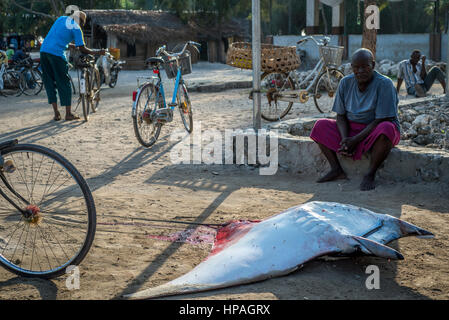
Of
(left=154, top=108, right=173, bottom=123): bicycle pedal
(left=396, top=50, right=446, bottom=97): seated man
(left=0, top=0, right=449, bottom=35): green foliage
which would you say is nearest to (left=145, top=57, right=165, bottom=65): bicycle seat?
(left=154, top=108, right=173, bottom=123): bicycle pedal

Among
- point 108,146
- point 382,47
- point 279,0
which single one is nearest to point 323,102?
point 108,146

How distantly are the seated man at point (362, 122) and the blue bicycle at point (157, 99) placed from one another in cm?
232

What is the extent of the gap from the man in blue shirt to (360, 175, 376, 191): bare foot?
17.1 ft

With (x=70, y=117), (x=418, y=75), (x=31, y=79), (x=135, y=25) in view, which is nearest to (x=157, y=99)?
(x=70, y=117)

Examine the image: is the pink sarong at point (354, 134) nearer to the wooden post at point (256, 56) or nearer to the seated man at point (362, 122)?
the seated man at point (362, 122)

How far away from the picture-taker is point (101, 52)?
27.3 ft

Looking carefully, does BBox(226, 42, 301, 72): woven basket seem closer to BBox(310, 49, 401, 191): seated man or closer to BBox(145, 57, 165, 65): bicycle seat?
BBox(145, 57, 165, 65): bicycle seat

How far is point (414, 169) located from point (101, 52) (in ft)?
18.0

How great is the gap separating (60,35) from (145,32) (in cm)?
1856

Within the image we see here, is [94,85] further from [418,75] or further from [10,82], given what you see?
[418,75]

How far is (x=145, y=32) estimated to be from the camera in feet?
85.2

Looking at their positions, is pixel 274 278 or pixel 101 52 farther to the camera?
pixel 101 52

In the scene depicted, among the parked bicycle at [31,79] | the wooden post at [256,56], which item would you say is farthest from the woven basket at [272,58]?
the parked bicycle at [31,79]

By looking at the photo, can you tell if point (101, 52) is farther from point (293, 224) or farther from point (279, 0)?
point (279, 0)
